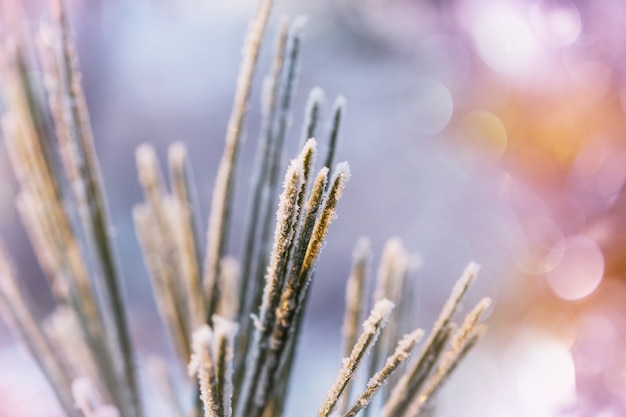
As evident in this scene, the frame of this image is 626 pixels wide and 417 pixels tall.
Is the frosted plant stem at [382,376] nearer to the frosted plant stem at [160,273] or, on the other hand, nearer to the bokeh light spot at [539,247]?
the frosted plant stem at [160,273]

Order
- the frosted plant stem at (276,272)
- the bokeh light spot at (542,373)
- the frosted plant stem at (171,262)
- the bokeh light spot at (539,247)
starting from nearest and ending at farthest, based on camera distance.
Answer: the frosted plant stem at (276,272) < the frosted plant stem at (171,262) < the bokeh light spot at (542,373) < the bokeh light spot at (539,247)

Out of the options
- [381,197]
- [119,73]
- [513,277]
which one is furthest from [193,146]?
[513,277]

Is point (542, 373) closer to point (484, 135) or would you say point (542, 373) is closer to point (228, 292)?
point (484, 135)

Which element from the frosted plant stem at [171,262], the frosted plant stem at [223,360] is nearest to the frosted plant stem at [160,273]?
the frosted plant stem at [171,262]

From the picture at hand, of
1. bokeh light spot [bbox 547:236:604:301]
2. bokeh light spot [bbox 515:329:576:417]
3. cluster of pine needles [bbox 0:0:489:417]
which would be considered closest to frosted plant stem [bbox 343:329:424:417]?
cluster of pine needles [bbox 0:0:489:417]

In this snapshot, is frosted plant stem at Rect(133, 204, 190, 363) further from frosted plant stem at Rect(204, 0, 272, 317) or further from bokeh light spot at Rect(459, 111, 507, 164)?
bokeh light spot at Rect(459, 111, 507, 164)

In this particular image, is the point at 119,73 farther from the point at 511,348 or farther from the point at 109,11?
the point at 511,348

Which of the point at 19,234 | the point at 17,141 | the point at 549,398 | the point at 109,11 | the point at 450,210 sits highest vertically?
the point at 109,11
